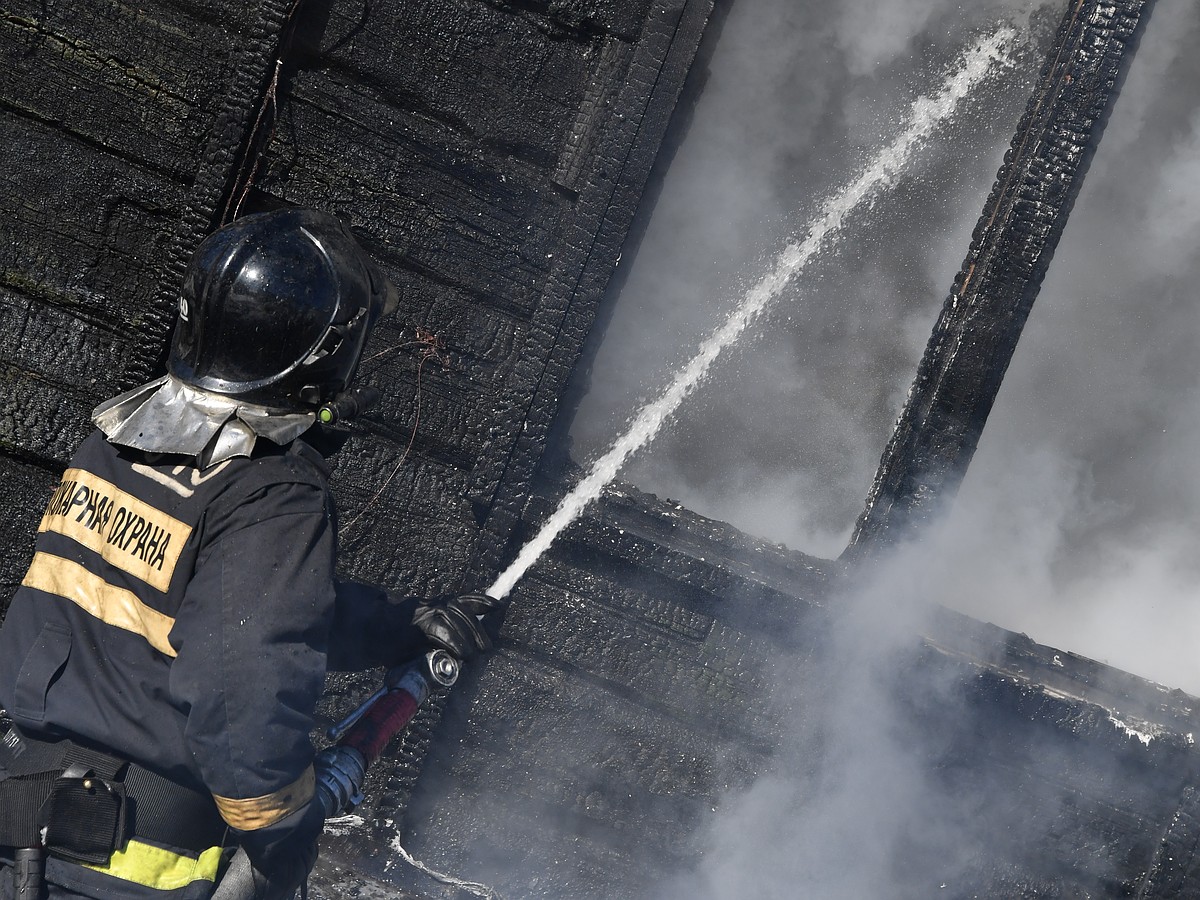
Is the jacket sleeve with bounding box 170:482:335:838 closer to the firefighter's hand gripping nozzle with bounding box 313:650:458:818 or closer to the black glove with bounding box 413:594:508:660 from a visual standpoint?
the firefighter's hand gripping nozzle with bounding box 313:650:458:818

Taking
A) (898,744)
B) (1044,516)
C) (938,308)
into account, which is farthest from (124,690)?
(1044,516)

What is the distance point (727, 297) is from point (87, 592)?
9.79ft

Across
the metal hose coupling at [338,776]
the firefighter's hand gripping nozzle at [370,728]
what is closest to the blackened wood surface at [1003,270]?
the firefighter's hand gripping nozzle at [370,728]

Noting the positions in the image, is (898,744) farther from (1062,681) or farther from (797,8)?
(797,8)

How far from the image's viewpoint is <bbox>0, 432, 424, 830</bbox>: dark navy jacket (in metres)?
2.29

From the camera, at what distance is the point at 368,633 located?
10.0 feet

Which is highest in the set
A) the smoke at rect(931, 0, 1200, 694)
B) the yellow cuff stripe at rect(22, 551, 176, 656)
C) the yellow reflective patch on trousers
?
the smoke at rect(931, 0, 1200, 694)

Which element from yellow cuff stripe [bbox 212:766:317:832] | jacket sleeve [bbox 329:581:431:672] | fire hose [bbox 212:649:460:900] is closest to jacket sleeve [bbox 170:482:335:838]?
yellow cuff stripe [bbox 212:766:317:832]

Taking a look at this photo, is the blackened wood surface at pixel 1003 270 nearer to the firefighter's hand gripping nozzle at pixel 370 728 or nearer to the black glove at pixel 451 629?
the black glove at pixel 451 629

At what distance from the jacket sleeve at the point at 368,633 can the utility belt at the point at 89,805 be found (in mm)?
Result: 639

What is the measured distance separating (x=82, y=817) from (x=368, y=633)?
3.04 feet

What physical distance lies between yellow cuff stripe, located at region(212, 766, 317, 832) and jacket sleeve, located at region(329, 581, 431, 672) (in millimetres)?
659

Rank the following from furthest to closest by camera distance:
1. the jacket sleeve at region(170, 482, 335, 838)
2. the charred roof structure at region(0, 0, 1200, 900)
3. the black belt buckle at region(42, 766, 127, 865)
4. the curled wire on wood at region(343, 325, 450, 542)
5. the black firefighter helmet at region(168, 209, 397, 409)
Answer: the curled wire on wood at region(343, 325, 450, 542) → the charred roof structure at region(0, 0, 1200, 900) → the black firefighter helmet at region(168, 209, 397, 409) → the black belt buckle at region(42, 766, 127, 865) → the jacket sleeve at region(170, 482, 335, 838)

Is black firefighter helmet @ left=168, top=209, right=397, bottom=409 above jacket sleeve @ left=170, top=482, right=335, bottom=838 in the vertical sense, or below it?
above
